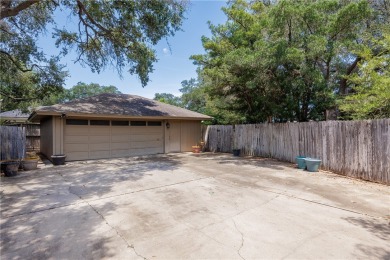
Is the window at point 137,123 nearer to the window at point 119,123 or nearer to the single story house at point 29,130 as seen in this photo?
the window at point 119,123

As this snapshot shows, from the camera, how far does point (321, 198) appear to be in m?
4.86

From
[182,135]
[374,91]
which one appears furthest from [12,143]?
[374,91]

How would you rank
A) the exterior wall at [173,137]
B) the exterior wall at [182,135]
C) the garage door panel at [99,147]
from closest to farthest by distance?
the garage door panel at [99,147], the exterior wall at [173,137], the exterior wall at [182,135]

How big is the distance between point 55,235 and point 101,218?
2.37 ft

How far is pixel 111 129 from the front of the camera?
37.1ft

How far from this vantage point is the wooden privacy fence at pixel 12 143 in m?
8.38

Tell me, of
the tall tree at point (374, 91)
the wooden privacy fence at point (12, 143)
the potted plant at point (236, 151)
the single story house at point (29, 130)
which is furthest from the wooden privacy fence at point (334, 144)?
the single story house at point (29, 130)

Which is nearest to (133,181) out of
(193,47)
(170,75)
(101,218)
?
(101,218)

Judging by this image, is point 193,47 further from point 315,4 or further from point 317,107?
point 317,107

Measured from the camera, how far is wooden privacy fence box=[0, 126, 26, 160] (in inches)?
330

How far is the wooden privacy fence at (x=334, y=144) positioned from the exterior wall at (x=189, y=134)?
3.85 m

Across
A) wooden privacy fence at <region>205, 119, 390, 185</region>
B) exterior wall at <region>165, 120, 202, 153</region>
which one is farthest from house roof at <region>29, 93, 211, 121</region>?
wooden privacy fence at <region>205, 119, 390, 185</region>

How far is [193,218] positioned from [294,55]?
7721mm

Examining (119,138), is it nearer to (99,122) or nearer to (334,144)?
(99,122)
